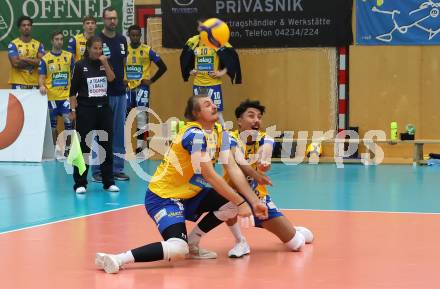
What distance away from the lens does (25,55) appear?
18.7 metres

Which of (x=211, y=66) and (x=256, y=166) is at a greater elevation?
(x=211, y=66)

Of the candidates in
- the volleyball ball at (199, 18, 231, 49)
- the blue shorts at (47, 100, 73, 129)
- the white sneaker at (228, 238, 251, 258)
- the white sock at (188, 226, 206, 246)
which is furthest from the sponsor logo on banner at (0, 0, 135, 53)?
the white sneaker at (228, 238, 251, 258)

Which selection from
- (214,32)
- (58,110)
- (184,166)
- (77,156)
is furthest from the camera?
(58,110)

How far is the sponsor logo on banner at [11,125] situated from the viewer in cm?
1783

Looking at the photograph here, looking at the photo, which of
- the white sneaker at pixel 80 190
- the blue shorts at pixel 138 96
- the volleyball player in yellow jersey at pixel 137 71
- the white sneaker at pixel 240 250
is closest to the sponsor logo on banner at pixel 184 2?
the volleyball player in yellow jersey at pixel 137 71

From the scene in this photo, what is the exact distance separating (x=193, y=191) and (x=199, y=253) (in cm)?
61

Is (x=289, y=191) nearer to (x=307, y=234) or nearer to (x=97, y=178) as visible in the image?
(x=97, y=178)

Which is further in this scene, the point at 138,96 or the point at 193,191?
the point at 138,96

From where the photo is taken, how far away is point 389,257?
25.6 feet

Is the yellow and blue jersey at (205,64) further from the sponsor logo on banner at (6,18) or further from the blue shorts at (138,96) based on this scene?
the sponsor logo on banner at (6,18)

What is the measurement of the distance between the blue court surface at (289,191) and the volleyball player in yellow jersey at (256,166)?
3057mm

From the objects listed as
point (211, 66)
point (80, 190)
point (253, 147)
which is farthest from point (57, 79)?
point (253, 147)

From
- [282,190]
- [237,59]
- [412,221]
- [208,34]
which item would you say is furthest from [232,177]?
[237,59]

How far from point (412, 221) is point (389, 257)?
2.28 m
